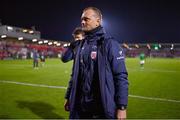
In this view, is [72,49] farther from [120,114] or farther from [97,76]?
[120,114]

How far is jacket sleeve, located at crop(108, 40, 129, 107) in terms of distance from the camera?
3973 millimetres

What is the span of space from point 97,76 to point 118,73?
0.94 feet

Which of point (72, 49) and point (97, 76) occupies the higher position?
point (72, 49)

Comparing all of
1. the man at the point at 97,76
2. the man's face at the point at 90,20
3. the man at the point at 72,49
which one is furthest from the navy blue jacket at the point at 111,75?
the man at the point at 72,49

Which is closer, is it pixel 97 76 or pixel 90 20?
pixel 97 76

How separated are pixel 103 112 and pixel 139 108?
234 inches

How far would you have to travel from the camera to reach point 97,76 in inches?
160

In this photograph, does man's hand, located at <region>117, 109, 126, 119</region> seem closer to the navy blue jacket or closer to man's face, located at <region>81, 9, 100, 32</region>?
the navy blue jacket

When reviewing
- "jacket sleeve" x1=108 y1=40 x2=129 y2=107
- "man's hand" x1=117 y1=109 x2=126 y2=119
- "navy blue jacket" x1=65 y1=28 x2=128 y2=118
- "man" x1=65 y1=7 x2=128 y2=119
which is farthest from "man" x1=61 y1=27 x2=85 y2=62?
"man's hand" x1=117 y1=109 x2=126 y2=119

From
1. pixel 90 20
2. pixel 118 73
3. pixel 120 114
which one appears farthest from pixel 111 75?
pixel 90 20

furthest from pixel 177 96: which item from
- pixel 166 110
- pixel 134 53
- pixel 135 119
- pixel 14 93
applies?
pixel 134 53

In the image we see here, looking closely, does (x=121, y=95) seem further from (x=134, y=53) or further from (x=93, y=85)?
(x=134, y=53)

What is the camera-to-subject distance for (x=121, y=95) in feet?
13.0

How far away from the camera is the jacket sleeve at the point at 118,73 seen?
3.97 meters
